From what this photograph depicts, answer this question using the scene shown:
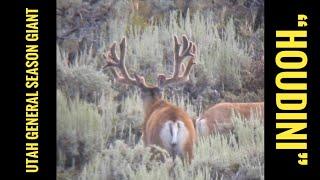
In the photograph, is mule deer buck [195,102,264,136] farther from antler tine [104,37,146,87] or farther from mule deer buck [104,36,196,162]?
antler tine [104,37,146,87]

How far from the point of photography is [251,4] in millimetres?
11367

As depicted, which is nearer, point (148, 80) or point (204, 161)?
point (204, 161)

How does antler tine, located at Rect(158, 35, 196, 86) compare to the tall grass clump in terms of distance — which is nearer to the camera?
the tall grass clump

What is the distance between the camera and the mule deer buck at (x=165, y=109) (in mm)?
11086

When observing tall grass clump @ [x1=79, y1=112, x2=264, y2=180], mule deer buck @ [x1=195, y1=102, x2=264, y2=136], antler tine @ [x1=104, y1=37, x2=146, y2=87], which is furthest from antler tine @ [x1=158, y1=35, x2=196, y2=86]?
tall grass clump @ [x1=79, y1=112, x2=264, y2=180]

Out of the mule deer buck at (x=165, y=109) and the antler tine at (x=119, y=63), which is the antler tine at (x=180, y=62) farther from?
the antler tine at (x=119, y=63)

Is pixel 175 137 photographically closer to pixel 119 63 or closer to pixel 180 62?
pixel 180 62

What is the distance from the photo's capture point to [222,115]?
11227 millimetres

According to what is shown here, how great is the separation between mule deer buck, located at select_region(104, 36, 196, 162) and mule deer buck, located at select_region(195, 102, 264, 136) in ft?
0.39

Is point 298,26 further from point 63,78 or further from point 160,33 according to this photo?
point 63,78

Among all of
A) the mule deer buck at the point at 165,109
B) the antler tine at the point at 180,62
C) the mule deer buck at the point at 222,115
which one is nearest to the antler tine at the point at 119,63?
the mule deer buck at the point at 165,109

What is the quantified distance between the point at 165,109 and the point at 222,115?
19.5 inches

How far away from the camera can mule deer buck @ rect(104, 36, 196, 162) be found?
1109cm

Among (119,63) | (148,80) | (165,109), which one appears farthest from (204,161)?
(119,63)
